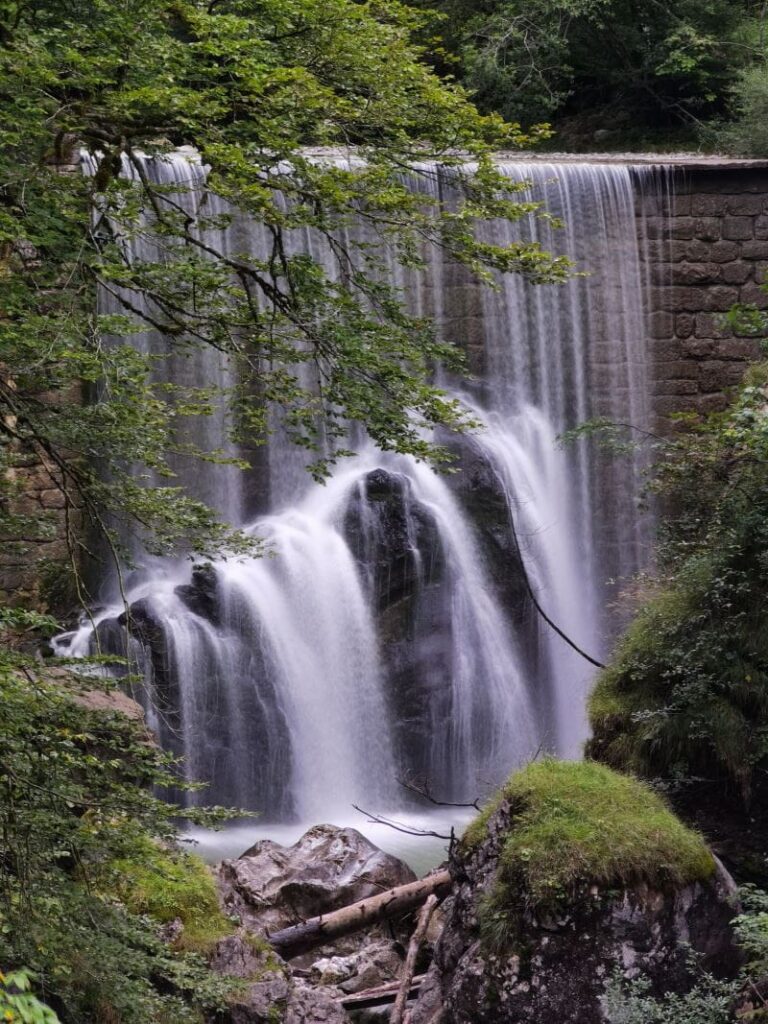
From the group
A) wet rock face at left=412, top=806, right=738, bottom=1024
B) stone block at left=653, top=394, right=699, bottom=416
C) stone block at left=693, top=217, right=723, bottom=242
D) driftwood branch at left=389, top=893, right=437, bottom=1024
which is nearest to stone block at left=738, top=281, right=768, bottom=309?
stone block at left=693, top=217, right=723, bottom=242

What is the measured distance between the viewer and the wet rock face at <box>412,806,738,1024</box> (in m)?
4.62

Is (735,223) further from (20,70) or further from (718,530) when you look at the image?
(20,70)

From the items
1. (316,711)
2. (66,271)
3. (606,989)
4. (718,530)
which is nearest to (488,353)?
(316,711)

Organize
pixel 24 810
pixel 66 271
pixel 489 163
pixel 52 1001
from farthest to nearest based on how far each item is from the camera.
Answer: pixel 489 163, pixel 66 271, pixel 52 1001, pixel 24 810

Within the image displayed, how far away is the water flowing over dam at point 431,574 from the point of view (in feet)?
31.4

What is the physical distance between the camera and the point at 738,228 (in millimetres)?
12906

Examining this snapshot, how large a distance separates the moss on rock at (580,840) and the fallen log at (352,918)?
80cm

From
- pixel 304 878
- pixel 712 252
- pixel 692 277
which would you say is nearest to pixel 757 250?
pixel 712 252

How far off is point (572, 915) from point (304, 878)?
→ 7.27 feet

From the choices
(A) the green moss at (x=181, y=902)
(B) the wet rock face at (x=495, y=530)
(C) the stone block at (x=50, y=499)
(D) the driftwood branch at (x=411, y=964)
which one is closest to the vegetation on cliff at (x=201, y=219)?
(A) the green moss at (x=181, y=902)

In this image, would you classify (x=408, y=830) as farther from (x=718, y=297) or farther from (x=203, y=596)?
(x=718, y=297)

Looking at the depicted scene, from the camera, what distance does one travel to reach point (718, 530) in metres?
6.87

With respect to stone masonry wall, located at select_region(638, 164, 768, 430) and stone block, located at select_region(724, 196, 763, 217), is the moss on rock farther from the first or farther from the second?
stone block, located at select_region(724, 196, 763, 217)

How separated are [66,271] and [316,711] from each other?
531 cm
